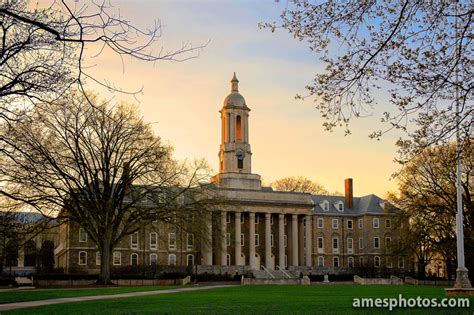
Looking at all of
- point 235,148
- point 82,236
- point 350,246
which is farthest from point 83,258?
point 350,246

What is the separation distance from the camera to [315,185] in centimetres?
11138

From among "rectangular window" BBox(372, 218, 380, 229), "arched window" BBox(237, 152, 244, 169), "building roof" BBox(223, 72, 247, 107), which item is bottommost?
"rectangular window" BBox(372, 218, 380, 229)

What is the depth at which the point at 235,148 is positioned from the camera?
283 feet

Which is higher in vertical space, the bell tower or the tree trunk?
the bell tower

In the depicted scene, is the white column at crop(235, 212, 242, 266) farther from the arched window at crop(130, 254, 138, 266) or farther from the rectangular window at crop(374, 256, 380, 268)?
the rectangular window at crop(374, 256, 380, 268)

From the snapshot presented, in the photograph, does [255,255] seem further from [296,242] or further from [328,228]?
[328,228]

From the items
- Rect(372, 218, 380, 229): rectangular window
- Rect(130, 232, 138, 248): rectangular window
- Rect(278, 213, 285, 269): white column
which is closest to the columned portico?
Rect(278, 213, 285, 269): white column

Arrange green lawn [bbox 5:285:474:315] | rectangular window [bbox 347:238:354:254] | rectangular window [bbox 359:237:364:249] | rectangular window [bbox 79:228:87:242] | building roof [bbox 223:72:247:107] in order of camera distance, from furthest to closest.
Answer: rectangular window [bbox 347:238:354:254] → rectangular window [bbox 359:237:364:249] → building roof [bbox 223:72:247:107] → rectangular window [bbox 79:228:87:242] → green lawn [bbox 5:285:474:315]

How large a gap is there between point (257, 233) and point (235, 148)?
12.0 m

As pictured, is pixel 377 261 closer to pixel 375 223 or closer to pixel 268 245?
pixel 375 223

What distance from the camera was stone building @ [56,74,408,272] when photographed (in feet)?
261

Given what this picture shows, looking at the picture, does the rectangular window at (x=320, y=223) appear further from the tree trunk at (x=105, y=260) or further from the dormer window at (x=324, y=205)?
the tree trunk at (x=105, y=260)

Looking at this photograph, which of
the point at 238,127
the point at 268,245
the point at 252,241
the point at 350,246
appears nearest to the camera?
the point at 252,241

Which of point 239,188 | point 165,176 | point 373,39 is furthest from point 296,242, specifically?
point 373,39
